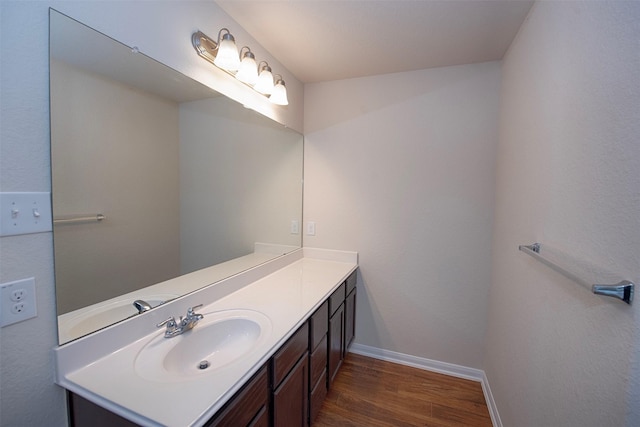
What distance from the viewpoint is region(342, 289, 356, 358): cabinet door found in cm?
202

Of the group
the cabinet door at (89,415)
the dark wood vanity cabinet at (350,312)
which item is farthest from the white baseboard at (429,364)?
the cabinet door at (89,415)

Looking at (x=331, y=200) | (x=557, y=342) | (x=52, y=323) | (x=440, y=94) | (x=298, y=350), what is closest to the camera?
(x=52, y=323)

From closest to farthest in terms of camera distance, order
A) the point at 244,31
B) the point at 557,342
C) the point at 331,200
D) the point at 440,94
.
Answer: the point at 557,342, the point at 244,31, the point at 440,94, the point at 331,200

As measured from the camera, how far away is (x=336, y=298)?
70.1 inches

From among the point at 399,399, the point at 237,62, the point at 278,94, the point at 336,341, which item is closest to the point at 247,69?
the point at 237,62

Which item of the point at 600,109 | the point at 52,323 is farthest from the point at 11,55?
the point at 600,109

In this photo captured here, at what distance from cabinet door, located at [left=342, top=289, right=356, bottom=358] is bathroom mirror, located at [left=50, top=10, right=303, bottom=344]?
823mm

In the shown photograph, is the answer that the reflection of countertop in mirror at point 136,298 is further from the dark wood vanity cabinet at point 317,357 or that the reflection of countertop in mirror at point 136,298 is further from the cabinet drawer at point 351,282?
the cabinet drawer at point 351,282

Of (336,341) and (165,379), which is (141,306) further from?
(336,341)

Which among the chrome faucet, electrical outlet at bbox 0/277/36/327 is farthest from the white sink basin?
electrical outlet at bbox 0/277/36/327

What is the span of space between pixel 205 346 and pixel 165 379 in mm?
324

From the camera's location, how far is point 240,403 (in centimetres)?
83

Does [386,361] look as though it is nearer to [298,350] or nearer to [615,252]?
[298,350]

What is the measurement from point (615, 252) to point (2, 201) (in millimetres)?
1679
